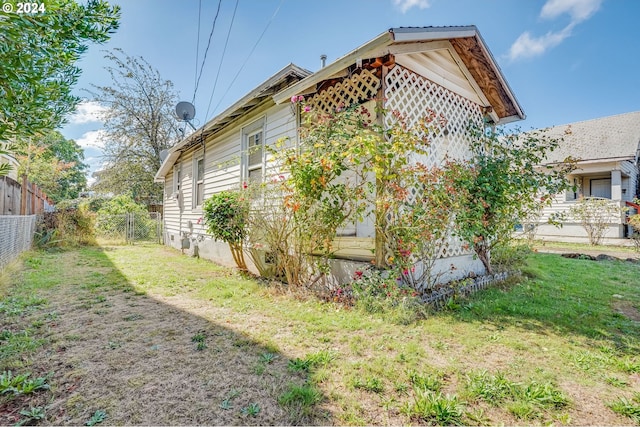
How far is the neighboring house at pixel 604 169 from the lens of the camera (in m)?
12.1

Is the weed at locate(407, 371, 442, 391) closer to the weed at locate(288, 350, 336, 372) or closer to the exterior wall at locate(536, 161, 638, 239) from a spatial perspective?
the weed at locate(288, 350, 336, 372)

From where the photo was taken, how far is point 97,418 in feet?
6.10

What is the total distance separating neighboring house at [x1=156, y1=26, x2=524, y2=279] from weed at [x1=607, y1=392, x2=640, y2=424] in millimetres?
2823

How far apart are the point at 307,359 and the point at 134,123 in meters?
20.0

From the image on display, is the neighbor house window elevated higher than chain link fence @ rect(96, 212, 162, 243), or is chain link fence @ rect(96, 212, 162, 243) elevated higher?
the neighbor house window

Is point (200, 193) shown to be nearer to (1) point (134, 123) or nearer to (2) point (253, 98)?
(2) point (253, 98)

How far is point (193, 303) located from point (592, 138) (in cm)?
1904

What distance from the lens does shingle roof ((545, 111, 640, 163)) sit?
12.7 meters

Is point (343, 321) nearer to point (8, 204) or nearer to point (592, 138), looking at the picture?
point (8, 204)

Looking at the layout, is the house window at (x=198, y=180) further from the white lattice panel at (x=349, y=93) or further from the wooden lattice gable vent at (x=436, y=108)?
the wooden lattice gable vent at (x=436, y=108)

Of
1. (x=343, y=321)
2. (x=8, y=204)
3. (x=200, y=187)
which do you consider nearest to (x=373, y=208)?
(x=343, y=321)

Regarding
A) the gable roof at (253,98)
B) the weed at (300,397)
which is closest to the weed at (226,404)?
the weed at (300,397)

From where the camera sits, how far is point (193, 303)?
446 cm

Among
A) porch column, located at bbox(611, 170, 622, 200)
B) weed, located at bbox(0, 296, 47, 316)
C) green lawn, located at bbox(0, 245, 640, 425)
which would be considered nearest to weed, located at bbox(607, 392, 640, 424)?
green lawn, located at bbox(0, 245, 640, 425)
